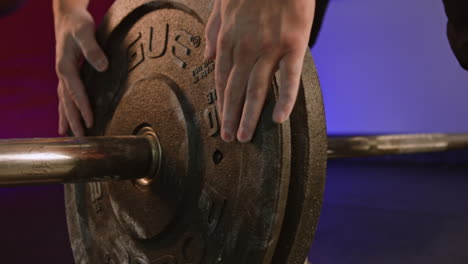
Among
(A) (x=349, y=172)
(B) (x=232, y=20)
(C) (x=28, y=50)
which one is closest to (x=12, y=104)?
(C) (x=28, y=50)

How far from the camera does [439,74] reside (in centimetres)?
310

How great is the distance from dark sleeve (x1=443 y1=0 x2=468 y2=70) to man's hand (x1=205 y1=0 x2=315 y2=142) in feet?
2.07

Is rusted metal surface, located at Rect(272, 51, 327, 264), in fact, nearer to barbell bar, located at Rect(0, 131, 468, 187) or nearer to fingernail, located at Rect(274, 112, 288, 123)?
fingernail, located at Rect(274, 112, 288, 123)

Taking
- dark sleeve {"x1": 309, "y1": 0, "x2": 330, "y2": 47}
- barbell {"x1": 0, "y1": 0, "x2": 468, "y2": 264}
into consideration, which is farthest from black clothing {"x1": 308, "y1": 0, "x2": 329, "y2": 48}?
barbell {"x1": 0, "y1": 0, "x2": 468, "y2": 264}

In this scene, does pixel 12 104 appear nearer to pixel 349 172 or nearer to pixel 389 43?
pixel 349 172

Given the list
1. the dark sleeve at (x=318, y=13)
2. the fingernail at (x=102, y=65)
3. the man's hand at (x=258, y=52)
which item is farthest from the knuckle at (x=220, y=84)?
the dark sleeve at (x=318, y=13)

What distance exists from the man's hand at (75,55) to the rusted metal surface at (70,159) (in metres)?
0.22

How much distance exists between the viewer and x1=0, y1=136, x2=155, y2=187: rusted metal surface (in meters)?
0.56

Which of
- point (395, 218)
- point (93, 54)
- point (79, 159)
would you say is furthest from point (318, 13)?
point (395, 218)

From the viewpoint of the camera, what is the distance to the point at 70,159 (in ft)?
1.93

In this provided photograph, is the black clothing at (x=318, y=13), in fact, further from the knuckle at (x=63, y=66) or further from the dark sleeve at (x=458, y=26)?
the knuckle at (x=63, y=66)

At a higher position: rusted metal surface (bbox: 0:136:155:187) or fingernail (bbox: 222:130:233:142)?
fingernail (bbox: 222:130:233:142)

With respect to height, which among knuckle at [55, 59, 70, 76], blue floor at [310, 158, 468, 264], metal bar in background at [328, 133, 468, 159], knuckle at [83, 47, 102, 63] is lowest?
blue floor at [310, 158, 468, 264]

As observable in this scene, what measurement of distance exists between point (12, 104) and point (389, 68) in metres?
2.72
